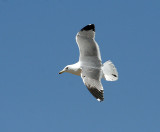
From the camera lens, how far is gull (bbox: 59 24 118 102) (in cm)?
1055

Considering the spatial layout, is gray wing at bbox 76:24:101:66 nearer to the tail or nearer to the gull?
the gull

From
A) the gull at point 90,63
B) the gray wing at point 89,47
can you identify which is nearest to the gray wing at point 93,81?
the gull at point 90,63

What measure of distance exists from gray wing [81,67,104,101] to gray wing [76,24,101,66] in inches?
13.5

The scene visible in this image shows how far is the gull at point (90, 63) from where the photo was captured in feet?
34.6

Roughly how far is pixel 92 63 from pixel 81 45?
53cm

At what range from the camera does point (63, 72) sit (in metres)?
11.2

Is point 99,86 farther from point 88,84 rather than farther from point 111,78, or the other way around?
point 111,78

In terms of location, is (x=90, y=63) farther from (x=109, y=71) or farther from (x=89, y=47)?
(x=109, y=71)

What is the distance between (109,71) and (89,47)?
76 cm

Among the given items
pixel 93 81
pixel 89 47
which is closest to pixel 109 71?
pixel 89 47

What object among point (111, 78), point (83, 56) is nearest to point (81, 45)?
point (83, 56)

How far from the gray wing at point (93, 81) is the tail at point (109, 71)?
1.39ft

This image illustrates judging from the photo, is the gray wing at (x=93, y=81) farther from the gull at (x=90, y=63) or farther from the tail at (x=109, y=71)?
the tail at (x=109, y=71)

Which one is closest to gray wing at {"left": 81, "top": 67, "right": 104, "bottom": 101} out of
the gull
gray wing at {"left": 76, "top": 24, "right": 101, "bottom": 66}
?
the gull
